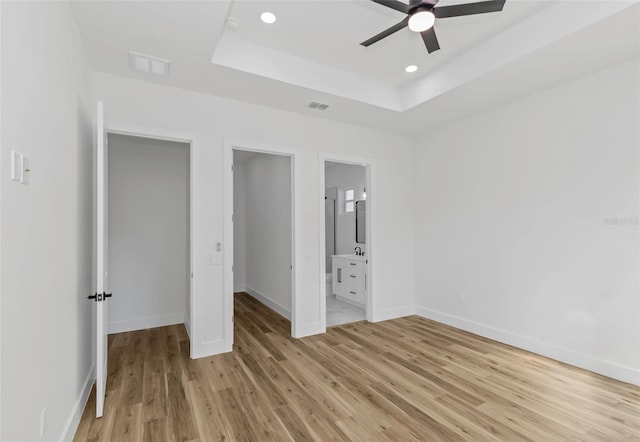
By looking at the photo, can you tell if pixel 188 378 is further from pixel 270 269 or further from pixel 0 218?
pixel 270 269

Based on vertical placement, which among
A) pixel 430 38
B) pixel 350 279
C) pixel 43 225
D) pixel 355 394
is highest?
pixel 430 38

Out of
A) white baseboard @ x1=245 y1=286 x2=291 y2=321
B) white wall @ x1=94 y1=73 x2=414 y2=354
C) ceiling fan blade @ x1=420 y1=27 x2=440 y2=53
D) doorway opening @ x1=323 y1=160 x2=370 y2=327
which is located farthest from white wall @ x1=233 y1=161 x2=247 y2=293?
ceiling fan blade @ x1=420 y1=27 x2=440 y2=53

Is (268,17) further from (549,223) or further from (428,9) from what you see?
(549,223)

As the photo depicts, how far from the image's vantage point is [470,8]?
210 cm

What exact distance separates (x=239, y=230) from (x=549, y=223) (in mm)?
5393

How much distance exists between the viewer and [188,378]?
2.89 metres

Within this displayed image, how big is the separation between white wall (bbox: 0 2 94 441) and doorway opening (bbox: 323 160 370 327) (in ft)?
9.44

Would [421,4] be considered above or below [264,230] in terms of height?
above

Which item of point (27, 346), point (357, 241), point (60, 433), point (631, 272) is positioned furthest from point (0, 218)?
point (357, 241)

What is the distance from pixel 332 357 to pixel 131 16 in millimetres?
3452

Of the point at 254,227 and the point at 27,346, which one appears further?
the point at 254,227

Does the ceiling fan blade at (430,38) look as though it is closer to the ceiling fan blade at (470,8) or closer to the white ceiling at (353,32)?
the ceiling fan blade at (470,8)

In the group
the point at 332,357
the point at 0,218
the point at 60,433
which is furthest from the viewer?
the point at 332,357

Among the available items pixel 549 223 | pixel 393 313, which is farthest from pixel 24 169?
pixel 393 313
